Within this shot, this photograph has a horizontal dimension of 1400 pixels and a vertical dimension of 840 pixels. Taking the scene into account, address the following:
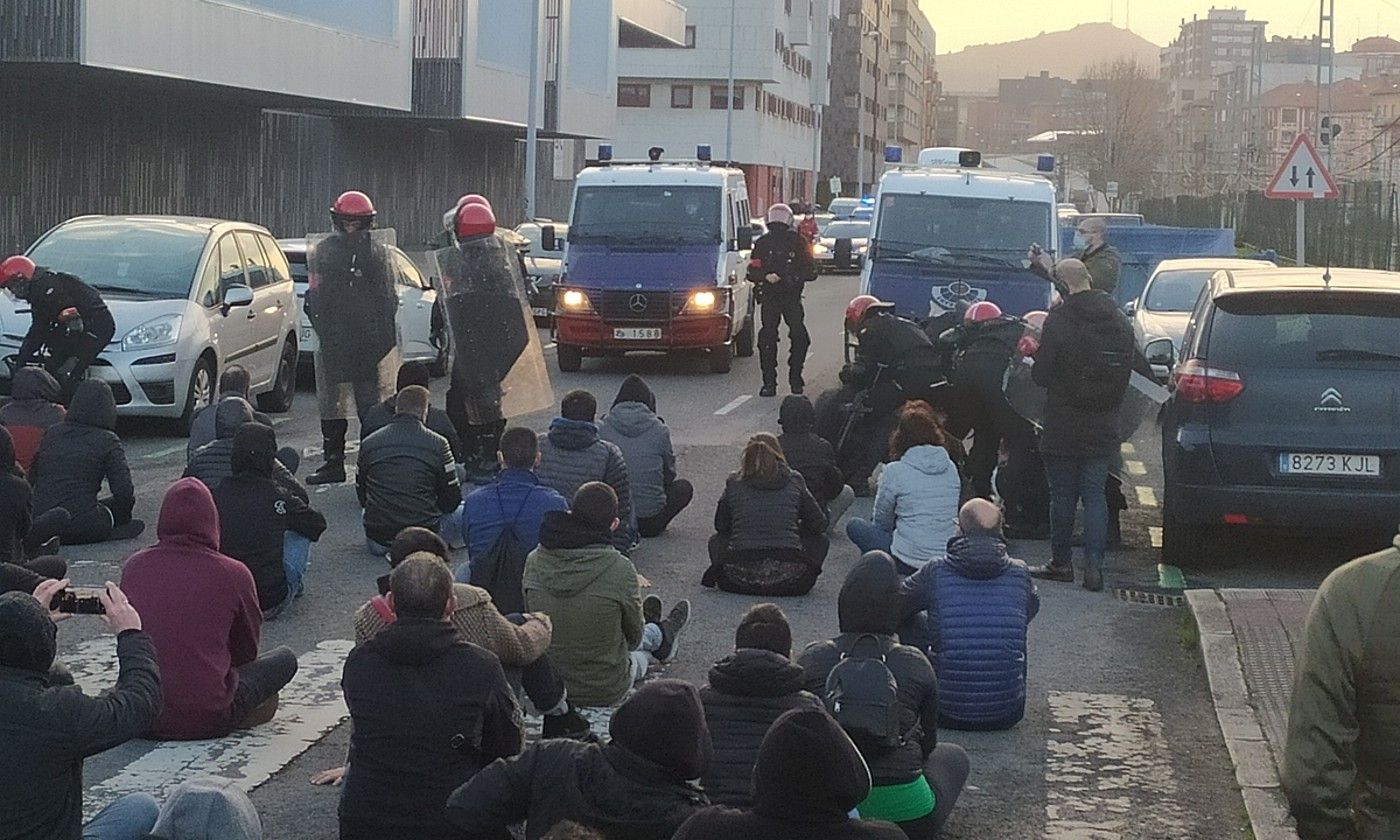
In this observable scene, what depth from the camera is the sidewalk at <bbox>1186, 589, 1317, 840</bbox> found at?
302 inches

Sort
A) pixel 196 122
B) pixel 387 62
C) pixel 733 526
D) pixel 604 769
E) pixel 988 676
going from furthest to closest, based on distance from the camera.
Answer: pixel 387 62
pixel 196 122
pixel 733 526
pixel 988 676
pixel 604 769

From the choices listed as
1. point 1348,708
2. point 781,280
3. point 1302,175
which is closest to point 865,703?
point 1348,708

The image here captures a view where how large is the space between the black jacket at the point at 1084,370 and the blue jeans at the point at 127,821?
7100mm

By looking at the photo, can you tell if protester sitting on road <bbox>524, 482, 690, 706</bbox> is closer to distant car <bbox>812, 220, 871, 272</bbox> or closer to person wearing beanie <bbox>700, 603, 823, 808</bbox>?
person wearing beanie <bbox>700, 603, 823, 808</bbox>

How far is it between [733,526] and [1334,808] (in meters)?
7.25

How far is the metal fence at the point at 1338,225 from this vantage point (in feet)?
119

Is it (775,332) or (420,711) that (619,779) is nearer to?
(420,711)

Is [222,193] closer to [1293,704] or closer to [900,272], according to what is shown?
[900,272]

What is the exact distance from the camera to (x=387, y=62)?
38719 mm

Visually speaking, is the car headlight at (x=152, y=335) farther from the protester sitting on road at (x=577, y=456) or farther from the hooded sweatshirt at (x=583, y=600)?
the hooded sweatshirt at (x=583, y=600)

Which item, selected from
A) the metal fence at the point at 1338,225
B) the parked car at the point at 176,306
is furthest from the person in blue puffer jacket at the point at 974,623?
the metal fence at the point at 1338,225

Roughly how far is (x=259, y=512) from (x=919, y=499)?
3440mm

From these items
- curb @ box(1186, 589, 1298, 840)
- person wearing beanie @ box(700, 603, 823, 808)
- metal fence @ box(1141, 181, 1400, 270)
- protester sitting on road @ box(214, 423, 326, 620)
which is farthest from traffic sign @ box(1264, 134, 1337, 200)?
person wearing beanie @ box(700, 603, 823, 808)

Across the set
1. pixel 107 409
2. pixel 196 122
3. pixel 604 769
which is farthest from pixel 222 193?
pixel 604 769
